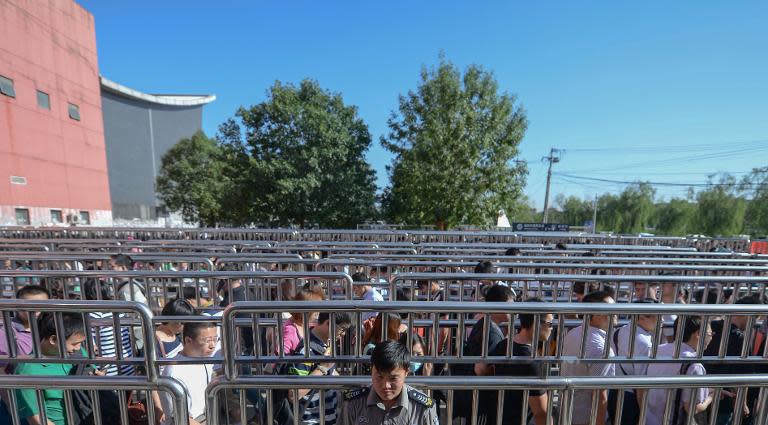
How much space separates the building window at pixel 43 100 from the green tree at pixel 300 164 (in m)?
12.5

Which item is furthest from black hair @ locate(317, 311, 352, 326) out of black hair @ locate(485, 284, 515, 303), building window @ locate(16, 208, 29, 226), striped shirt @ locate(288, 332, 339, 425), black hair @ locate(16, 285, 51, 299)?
building window @ locate(16, 208, 29, 226)

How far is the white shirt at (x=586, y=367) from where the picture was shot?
8.13ft

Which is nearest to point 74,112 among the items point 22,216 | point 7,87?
point 7,87

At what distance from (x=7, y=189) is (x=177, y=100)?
43842mm

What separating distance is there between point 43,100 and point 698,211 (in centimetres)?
6079

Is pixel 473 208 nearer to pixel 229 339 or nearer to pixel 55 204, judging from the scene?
pixel 229 339

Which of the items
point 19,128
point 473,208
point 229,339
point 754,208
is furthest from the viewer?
point 754,208

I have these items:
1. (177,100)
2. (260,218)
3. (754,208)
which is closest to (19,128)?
(260,218)

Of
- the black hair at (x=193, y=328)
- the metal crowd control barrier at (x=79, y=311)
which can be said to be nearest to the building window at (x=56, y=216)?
the metal crowd control barrier at (x=79, y=311)

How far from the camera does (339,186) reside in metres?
18.2

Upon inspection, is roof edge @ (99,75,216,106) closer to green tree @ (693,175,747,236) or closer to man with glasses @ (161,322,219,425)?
man with glasses @ (161,322,219,425)

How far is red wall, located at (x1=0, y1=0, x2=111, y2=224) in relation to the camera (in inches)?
746

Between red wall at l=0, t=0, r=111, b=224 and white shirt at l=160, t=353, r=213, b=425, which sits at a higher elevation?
red wall at l=0, t=0, r=111, b=224

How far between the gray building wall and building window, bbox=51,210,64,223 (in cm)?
2231
